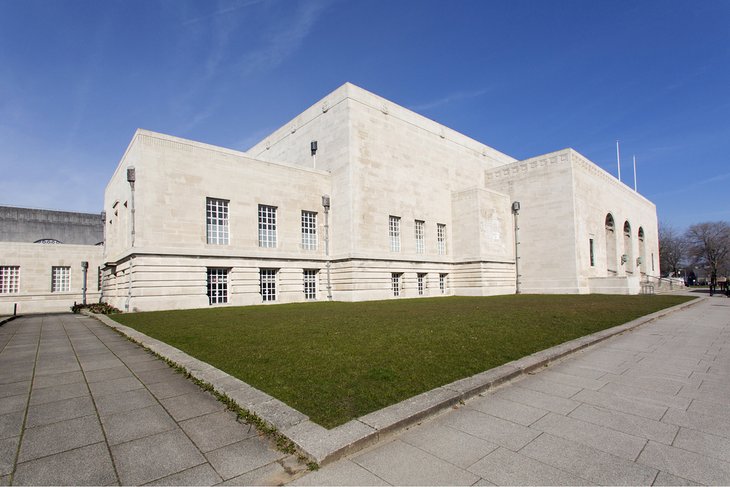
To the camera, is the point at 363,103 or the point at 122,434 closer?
the point at 122,434

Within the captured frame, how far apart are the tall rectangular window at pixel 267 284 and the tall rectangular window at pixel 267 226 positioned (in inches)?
69.8

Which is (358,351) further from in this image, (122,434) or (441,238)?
(441,238)

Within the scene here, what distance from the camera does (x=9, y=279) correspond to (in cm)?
3102

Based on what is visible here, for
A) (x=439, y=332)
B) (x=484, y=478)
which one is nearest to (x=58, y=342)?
(x=439, y=332)

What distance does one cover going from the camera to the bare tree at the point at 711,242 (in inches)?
2773

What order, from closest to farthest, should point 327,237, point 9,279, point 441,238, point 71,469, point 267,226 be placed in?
1. point 71,469
2. point 267,226
3. point 327,237
4. point 9,279
5. point 441,238

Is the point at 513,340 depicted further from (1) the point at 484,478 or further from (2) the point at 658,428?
(1) the point at 484,478

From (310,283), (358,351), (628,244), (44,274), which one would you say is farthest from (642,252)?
(44,274)

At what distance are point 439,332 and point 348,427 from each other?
6.25 meters

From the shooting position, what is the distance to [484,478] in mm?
3033

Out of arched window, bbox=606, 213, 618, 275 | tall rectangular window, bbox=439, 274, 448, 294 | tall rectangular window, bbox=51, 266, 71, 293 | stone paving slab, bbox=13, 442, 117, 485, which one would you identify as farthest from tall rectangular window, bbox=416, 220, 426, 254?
tall rectangular window, bbox=51, 266, 71, 293

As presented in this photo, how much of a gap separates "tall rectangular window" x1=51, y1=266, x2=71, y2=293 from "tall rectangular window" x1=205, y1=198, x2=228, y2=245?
21411mm

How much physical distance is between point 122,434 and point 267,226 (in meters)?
21.4

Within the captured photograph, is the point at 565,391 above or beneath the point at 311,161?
beneath
